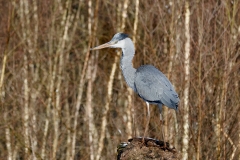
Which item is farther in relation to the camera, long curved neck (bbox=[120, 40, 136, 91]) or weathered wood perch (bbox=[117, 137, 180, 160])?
long curved neck (bbox=[120, 40, 136, 91])

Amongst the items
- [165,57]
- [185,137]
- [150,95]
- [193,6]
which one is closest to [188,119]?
[185,137]

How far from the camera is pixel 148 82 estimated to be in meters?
7.53

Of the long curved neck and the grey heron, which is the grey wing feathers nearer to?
the grey heron

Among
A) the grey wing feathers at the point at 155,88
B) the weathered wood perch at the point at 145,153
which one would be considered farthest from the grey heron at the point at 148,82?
the weathered wood perch at the point at 145,153

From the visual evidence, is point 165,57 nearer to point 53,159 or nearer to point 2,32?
point 53,159

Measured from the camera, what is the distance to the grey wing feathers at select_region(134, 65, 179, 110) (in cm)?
740

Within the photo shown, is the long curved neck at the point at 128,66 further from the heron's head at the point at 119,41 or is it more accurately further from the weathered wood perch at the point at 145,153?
the weathered wood perch at the point at 145,153

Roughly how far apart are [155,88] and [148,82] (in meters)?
0.10

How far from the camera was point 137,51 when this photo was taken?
473 inches

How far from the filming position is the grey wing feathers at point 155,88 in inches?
291

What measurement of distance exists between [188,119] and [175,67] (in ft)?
2.93

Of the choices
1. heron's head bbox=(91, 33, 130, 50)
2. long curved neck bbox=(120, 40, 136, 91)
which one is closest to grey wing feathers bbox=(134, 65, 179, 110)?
long curved neck bbox=(120, 40, 136, 91)

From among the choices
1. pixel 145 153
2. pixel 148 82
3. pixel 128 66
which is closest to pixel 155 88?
pixel 148 82

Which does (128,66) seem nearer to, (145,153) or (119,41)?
(119,41)
